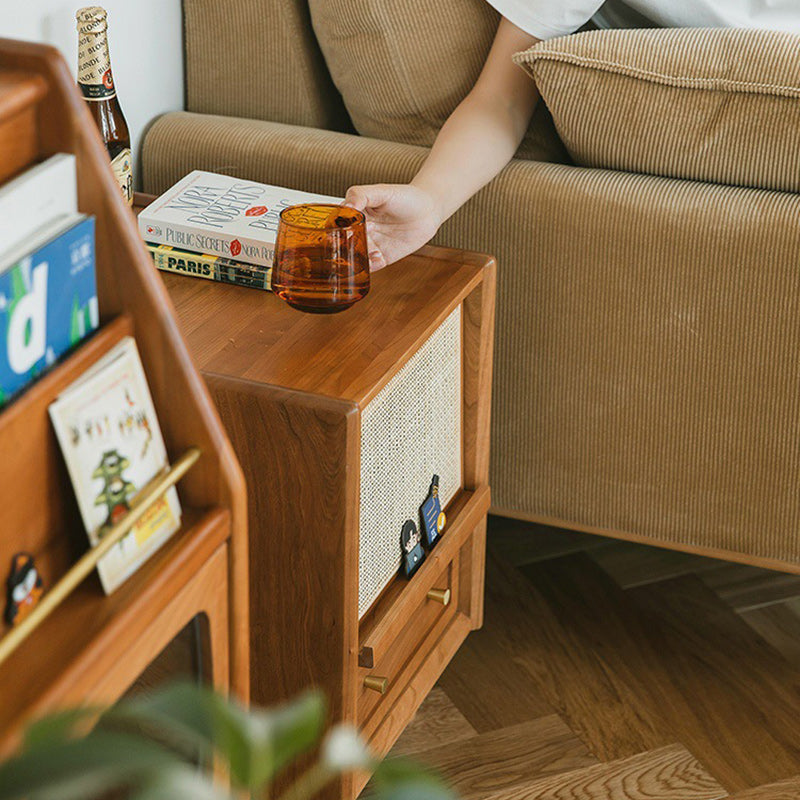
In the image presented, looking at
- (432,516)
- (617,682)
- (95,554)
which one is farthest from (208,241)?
(617,682)

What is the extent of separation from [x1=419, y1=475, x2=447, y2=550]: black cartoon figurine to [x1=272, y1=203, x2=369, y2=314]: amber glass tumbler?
0.77 ft

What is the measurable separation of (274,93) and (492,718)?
2.75ft

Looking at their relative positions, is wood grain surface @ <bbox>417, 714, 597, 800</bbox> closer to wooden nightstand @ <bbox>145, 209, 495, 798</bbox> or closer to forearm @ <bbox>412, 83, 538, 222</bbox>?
wooden nightstand @ <bbox>145, 209, 495, 798</bbox>

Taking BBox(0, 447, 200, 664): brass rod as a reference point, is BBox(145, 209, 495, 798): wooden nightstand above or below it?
below

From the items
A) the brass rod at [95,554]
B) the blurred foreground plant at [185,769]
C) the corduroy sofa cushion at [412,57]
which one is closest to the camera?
the blurred foreground plant at [185,769]

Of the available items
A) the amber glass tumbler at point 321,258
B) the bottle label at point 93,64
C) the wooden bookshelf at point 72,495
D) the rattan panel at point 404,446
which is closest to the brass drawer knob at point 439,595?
the rattan panel at point 404,446

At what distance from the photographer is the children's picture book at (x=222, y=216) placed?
3.81 feet

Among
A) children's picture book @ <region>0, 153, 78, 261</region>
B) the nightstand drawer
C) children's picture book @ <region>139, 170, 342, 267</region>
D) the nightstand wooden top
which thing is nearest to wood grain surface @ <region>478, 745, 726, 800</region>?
the nightstand drawer

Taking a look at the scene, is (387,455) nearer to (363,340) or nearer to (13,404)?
(363,340)

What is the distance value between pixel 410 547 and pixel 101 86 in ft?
1.83

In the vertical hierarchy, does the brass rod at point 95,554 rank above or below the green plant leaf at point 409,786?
below

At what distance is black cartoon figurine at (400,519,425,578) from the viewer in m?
1.17

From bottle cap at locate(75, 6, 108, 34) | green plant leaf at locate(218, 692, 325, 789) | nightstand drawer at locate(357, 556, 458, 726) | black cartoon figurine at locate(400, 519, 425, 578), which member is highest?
bottle cap at locate(75, 6, 108, 34)

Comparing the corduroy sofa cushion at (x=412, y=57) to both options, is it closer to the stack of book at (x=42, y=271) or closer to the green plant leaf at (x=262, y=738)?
the stack of book at (x=42, y=271)
